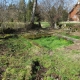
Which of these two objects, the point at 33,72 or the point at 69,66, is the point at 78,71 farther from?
the point at 33,72

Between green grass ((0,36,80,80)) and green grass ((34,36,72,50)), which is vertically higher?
green grass ((34,36,72,50))

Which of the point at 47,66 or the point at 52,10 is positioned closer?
the point at 47,66

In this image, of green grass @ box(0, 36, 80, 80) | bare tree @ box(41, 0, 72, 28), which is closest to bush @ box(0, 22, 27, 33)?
bare tree @ box(41, 0, 72, 28)

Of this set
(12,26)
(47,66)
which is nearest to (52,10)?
(12,26)

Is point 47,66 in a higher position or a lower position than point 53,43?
lower

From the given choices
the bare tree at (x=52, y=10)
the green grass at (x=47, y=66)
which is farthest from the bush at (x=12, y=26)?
the green grass at (x=47, y=66)

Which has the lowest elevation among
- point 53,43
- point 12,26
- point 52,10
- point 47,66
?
point 47,66

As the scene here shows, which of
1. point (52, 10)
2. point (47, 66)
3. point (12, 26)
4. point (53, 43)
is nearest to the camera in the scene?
point (47, 66)

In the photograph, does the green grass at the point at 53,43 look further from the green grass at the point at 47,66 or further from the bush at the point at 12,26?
the bush at the point at 12,26

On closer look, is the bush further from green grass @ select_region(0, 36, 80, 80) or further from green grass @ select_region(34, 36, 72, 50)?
green grass @ select_region(0, 36, 80, 80)

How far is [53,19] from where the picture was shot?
67.1 feet

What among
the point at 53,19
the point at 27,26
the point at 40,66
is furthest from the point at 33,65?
the point at 53,19

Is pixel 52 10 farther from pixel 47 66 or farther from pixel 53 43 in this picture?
pixel 47 66

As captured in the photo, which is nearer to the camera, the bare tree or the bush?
the bush
